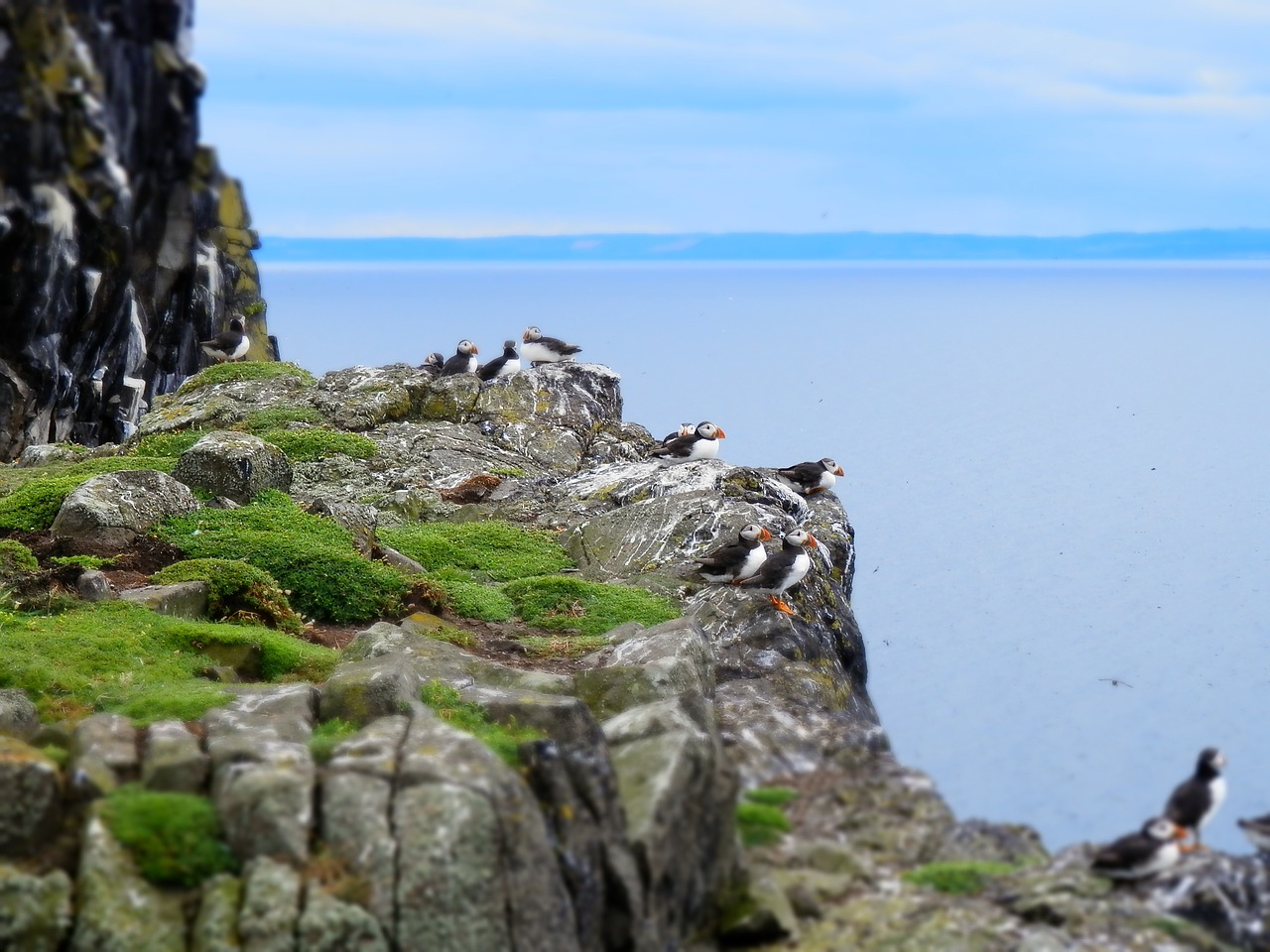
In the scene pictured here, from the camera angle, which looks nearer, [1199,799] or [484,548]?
[1199,799]

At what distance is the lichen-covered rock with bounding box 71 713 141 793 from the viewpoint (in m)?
10.8

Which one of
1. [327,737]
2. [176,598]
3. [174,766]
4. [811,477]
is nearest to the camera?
[174,766]

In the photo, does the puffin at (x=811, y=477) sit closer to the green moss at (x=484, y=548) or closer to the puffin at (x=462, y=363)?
the green moss at (x=484, y=548)

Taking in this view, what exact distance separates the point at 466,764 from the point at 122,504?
40.0 ft

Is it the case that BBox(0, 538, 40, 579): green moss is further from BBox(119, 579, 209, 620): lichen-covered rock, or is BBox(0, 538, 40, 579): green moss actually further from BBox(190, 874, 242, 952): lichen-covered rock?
BBox(190, 874, 242, 952): lichen-covered rock

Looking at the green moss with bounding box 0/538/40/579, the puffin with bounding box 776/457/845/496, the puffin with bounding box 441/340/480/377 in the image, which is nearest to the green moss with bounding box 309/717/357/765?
the green moss with bounding box 0/538/40/579

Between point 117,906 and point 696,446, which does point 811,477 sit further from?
point 117,906

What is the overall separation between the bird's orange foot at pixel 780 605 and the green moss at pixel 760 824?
6.26 metres

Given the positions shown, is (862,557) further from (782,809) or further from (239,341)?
(782,809)

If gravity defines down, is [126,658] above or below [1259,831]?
below

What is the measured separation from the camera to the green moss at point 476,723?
1230 centimetres

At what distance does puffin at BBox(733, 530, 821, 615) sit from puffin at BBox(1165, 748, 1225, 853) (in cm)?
779

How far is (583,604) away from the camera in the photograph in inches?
800

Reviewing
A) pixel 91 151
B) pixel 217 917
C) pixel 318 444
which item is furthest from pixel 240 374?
pixel 217 917
